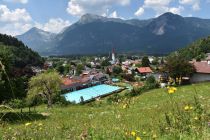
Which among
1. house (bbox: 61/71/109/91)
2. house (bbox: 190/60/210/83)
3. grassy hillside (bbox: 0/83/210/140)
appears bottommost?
house (bbox: 61/71/109/91)

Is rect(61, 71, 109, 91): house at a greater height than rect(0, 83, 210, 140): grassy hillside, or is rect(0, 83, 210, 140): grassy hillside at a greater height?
rect(0, 83, 210, 140): grassy hillside

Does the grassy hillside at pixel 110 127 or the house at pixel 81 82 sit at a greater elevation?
the grassy hillside at pixel 110 127

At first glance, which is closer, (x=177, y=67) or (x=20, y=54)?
(x=177, y=67)

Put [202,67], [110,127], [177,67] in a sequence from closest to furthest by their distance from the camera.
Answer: [110,127], [177,67], [202,67]

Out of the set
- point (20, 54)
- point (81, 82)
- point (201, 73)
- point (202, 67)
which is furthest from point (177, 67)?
point (20, 54)

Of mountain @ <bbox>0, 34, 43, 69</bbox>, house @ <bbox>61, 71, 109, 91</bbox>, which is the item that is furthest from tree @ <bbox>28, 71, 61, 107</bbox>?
mountain @ <bbox>0, 34, 43, 69</bbox>

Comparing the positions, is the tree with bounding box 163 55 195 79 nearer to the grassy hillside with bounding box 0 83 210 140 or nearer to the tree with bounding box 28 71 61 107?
the tree with bounding box 28 71 61 107

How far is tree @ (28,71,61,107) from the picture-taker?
151ft

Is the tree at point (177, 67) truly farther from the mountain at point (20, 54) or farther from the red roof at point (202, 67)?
the mountain at point (20, 54)

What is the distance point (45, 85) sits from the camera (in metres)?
47.0

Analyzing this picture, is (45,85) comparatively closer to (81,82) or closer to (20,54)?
(81,82)

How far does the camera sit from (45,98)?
162 ft

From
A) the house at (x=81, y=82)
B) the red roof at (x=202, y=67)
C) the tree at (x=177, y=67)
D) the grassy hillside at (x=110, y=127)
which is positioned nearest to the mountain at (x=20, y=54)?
the house at (x=81, y=82)

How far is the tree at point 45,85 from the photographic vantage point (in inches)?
1813
